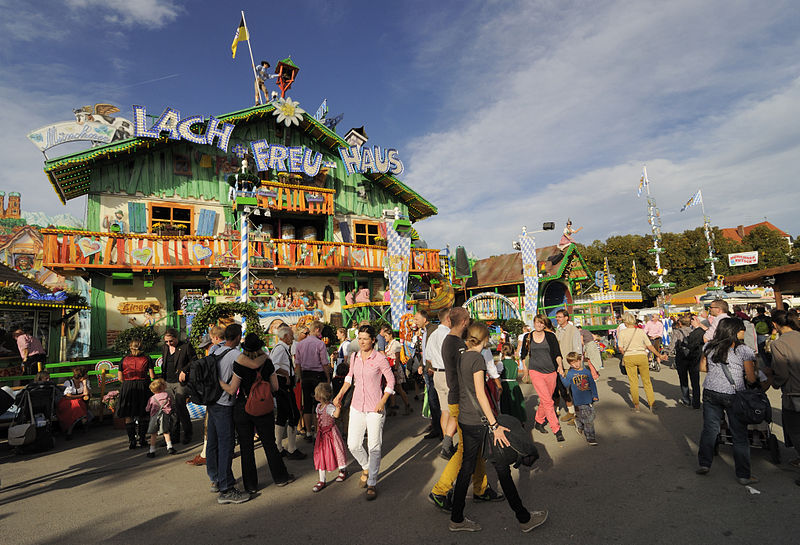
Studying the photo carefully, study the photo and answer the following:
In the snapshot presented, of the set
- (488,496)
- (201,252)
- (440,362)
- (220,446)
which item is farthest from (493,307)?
(220,446)

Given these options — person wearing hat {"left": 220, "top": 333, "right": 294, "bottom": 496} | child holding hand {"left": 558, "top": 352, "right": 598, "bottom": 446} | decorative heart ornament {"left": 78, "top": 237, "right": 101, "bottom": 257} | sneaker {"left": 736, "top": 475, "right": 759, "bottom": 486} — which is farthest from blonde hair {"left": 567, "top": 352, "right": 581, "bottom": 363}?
decorative heart ornament {"left": 78, "top": 237, "right": 101, "bottom": 257}

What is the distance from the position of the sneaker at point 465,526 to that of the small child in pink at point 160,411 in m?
4.97

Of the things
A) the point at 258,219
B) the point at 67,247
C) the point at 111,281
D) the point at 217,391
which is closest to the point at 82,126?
the point at 67,247

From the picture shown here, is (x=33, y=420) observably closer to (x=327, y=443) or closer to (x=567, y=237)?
(x=327, y=443)

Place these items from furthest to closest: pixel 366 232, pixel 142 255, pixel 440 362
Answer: pixel 366 232 → pixel 142 255 → pixel 440 362

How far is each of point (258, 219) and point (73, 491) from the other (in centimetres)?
1260

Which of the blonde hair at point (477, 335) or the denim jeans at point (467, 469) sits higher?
the blonde hair at point (477, 335)

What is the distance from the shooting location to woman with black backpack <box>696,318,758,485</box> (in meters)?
4.24

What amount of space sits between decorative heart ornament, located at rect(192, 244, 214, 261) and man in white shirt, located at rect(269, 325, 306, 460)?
29.7 ft

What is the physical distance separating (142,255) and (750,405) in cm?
1497

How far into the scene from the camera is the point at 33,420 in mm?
6938

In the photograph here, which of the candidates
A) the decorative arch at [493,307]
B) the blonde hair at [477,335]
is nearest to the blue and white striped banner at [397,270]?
the decorative arch at [493,307]

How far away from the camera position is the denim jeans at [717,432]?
4227mm

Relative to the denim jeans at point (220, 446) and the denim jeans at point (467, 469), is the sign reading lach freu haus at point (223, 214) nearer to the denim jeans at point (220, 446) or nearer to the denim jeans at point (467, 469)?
the denim jeans at point (220, 446)
